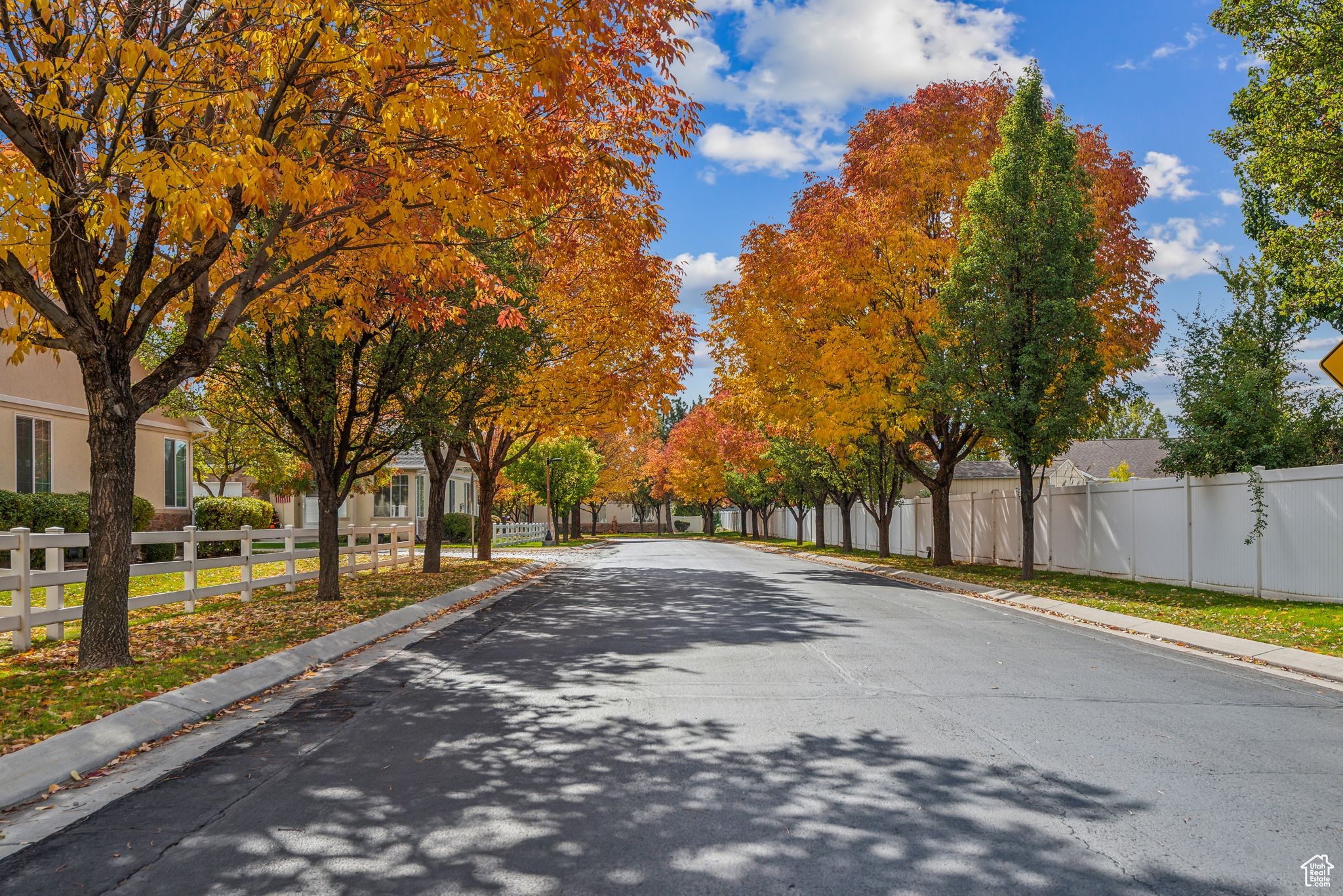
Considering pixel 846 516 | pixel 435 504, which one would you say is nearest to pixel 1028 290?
pixel 435 504

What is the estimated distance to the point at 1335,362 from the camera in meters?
8.91

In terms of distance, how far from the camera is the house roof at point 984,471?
47.9m

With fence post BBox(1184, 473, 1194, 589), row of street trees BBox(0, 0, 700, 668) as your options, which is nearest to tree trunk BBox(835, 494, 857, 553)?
fence post BBox(1184, 473, 1194, 589)

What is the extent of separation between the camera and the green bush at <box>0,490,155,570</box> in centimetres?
1795

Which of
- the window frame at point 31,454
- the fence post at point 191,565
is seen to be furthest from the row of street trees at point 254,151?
the window frame at point 31,454

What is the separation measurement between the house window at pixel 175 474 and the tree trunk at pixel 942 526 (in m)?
22.2

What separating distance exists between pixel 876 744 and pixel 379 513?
46310 millimetres

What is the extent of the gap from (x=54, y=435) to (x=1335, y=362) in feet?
83.2

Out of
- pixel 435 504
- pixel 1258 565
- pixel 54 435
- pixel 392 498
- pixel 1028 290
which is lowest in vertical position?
pixel 1258 565

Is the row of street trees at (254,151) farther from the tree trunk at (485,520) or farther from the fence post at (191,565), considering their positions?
the tree trunk at (485,520)

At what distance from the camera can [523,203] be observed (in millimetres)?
12203

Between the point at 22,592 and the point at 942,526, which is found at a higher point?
the point at 22,592

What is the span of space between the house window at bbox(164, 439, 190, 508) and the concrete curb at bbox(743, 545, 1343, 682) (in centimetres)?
2146

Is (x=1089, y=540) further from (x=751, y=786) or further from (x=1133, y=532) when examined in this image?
(x=751, y=786)
